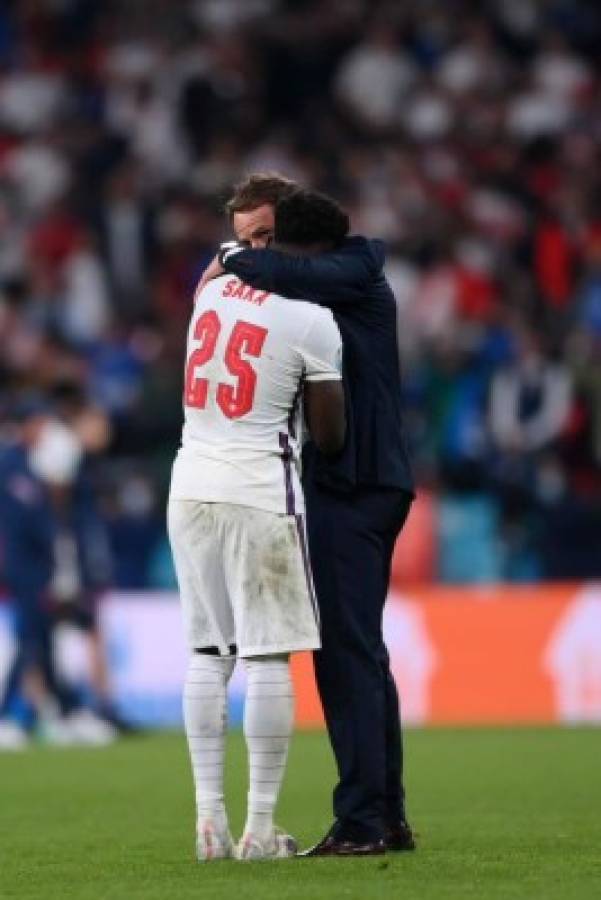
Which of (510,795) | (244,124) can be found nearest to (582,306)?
(244,124)

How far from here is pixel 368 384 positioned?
26.2 feet

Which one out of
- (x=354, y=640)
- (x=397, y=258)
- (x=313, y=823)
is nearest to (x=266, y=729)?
(x=354, y=640)

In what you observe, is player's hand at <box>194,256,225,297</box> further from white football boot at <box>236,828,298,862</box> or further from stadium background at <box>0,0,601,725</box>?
stadium background at <box>0,0,601,725</box>

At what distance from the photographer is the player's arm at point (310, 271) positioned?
770 cm

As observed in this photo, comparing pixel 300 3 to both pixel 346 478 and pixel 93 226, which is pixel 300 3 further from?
pixel 346 478

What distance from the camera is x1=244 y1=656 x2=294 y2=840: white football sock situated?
7711 millimetres

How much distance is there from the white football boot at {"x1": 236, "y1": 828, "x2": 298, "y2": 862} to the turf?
0.43ft

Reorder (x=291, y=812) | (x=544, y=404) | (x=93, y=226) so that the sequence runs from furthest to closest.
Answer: (x=93, y=226)
(x=544, y=404)
(x=291, y=812)

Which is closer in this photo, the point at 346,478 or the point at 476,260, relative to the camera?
the point at 346,478

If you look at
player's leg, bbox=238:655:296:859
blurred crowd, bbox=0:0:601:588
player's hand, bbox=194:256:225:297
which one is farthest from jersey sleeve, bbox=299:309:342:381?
blurred crowd, bbox=0:0:601:588

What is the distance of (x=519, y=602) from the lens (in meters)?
17.1

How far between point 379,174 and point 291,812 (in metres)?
12.1

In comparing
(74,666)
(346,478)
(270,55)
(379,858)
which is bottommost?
(74,666)

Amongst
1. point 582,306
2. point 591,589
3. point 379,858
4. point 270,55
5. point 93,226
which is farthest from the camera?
point 270,55
